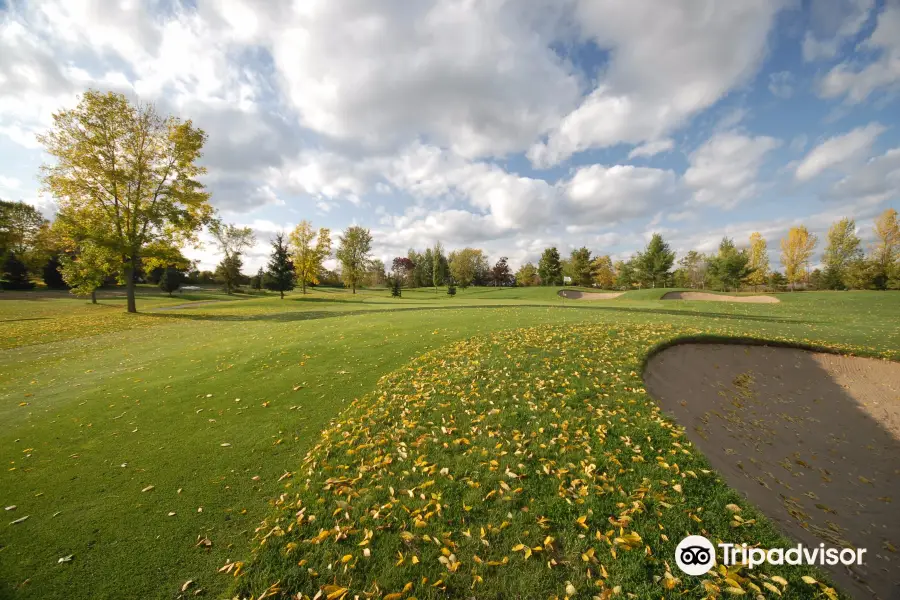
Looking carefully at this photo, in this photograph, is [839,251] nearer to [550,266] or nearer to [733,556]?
[550,266]

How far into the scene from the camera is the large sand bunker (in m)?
4.84

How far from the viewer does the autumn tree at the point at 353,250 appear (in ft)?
166

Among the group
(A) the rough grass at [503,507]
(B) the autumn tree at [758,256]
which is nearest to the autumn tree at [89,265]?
(A) the rough grass at [503,507]

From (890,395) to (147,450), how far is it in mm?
18456

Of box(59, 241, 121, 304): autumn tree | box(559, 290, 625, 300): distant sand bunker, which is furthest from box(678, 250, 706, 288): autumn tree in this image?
box(59, 241, 121, 304): autumn tree

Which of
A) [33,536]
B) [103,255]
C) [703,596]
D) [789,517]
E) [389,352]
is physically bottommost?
[789,517]

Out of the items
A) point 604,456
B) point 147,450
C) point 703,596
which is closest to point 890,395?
point 604,456

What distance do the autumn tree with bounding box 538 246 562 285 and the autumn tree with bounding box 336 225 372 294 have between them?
34.9m

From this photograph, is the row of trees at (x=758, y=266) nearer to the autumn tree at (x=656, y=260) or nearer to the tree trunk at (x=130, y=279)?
the autumn tree at (x=656, y=260)

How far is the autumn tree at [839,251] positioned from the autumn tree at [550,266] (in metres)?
39.0

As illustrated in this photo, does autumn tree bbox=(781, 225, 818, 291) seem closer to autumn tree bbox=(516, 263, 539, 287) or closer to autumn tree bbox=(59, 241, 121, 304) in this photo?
autumn tree bbox=(516, 263, 539, 287)

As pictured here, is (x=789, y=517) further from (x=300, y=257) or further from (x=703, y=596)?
(x=300, y=257)

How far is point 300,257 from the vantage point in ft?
151

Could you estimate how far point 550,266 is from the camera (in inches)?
2530
